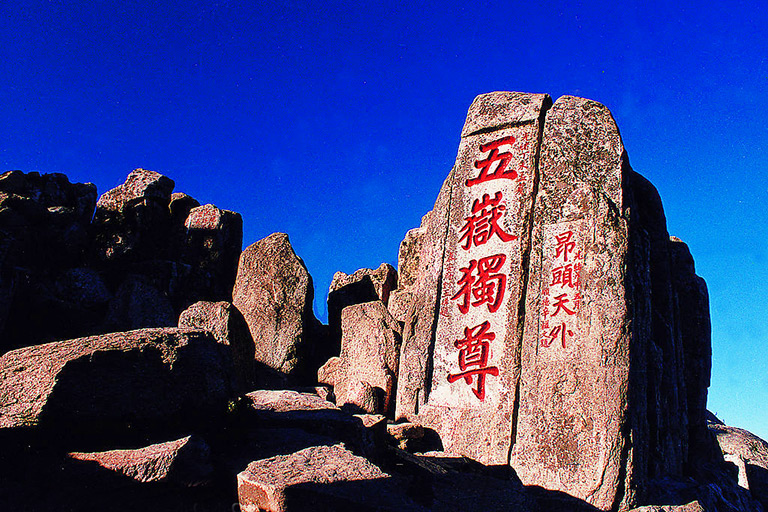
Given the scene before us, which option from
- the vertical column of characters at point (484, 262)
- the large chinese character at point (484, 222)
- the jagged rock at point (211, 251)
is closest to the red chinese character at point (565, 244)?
the vertical column of characters at point (484, 262)

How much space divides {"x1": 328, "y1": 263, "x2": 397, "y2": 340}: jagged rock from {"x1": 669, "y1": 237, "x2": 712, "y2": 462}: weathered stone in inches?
167

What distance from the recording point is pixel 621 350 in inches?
222

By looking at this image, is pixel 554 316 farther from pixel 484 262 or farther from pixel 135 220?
pixel 135 220

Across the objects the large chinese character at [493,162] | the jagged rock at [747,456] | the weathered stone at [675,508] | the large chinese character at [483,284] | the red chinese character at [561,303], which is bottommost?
the weathered stone at [675,508]

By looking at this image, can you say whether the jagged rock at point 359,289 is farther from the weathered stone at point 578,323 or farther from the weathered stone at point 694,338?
the weathered stone at point 694,338

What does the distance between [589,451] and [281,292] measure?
5076 millimetres

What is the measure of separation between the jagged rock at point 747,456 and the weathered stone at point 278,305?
5.97 m

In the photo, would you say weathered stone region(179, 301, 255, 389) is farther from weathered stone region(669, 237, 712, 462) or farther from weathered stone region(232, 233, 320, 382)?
weathered stone region(669, 237, 712, 462)


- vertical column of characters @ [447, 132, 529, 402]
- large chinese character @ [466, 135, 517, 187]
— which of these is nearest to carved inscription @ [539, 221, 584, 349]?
vertical column of characters @ [447, 132, 529, 402]

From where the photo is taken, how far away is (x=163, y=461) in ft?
13.1

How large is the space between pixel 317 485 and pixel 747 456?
27.0 ft

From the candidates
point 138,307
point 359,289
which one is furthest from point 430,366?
point 138,307

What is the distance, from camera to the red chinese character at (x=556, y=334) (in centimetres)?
602

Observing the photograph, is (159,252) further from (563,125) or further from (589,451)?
(589,451)
